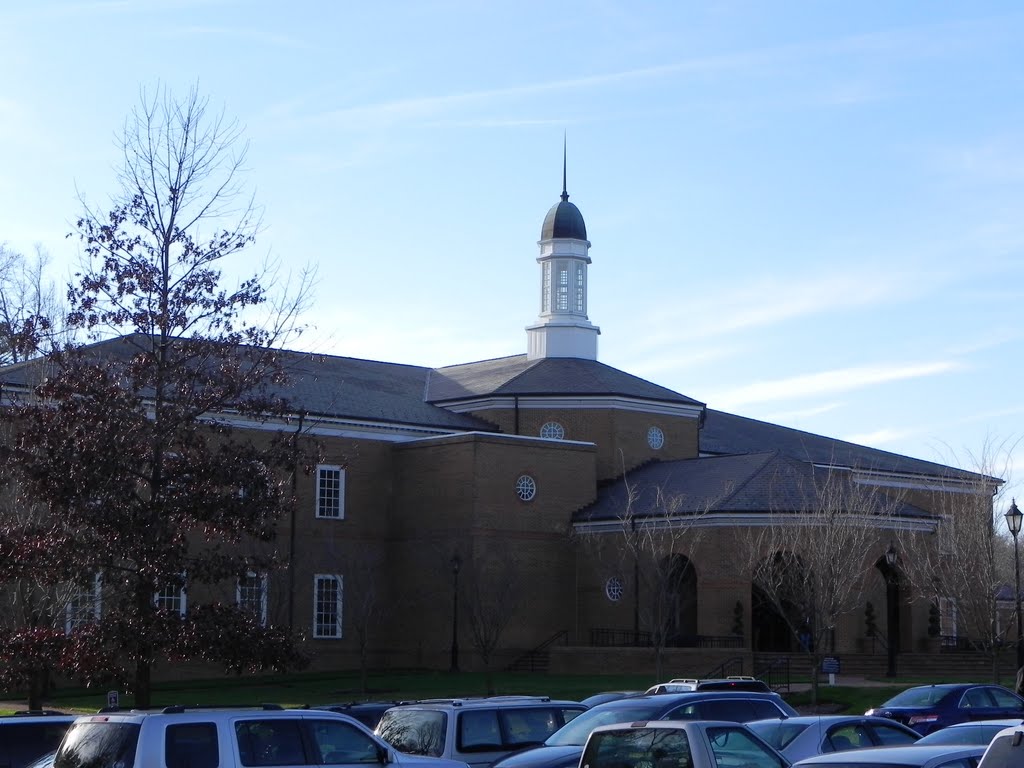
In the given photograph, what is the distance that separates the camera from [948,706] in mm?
24688

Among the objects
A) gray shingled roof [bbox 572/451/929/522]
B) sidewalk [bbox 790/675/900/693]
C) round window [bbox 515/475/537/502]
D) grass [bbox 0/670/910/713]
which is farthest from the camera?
round window [bbox 515/475/537/502]

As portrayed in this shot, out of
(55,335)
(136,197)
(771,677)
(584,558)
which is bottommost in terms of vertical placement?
(771,677)

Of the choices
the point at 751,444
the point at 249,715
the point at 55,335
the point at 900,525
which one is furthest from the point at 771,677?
the point at 249,715

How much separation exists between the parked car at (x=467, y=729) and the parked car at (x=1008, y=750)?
9170 millimetres

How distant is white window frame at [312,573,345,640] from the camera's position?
154 ft

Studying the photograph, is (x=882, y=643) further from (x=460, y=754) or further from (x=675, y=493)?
(x=460, y=754)

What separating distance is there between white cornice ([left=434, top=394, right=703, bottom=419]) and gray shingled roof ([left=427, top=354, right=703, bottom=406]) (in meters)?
0.18

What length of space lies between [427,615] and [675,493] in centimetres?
893

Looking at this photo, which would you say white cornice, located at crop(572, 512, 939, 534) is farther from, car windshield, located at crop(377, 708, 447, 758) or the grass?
car windshield, located at crop(377, 708, 447, 758)

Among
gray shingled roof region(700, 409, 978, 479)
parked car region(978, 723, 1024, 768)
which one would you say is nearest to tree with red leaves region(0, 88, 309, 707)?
parked car region(978, 723, 1024, 768)

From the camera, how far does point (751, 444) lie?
60906 millimetres

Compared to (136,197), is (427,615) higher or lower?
lower

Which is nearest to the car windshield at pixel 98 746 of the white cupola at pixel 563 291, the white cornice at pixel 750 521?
the white cornice at pixel 750 521

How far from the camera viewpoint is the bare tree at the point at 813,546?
38.9m
